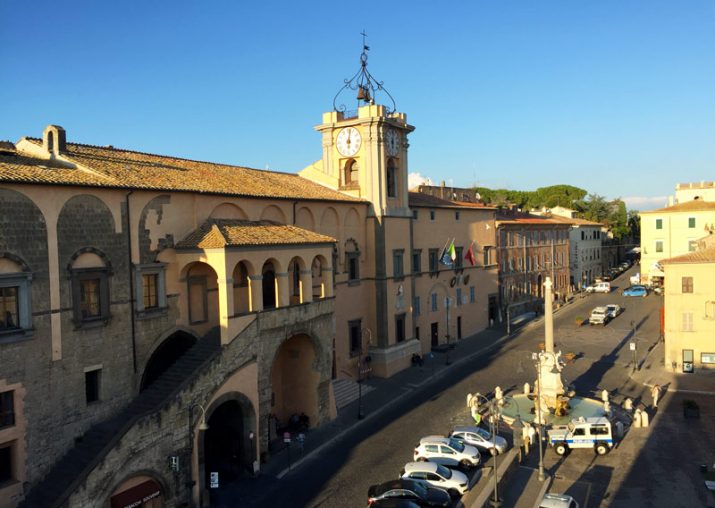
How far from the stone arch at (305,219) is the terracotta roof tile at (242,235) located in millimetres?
3500

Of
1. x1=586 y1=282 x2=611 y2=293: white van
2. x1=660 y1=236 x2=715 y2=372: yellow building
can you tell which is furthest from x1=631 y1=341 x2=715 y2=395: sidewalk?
x1=586 y1=282 x2=611 y2=293: white van

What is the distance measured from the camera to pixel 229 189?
3092cm

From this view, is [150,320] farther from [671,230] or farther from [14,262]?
[671,230]

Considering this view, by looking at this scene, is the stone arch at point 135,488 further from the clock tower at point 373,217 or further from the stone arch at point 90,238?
the clock tower at point 373,217

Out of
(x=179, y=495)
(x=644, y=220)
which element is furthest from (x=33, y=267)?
(x=644, y=220)

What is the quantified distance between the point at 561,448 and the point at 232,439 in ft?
52.3

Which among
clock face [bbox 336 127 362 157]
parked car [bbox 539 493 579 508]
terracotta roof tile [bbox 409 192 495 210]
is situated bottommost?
parked car [bbox 539 493 579 508]

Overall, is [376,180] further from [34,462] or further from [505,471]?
[34,462]

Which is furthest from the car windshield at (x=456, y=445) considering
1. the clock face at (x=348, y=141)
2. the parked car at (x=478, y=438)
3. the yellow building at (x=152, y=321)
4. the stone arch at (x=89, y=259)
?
the clock face at (x=348, y=141)

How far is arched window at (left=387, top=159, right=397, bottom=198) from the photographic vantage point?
45.2 metres

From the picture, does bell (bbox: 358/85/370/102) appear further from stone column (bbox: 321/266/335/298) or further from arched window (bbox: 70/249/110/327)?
arched window (bbox: 70/249/110/327)

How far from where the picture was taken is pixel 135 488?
22.1 meters

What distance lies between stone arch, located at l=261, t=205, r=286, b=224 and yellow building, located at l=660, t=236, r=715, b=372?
27.9 metres

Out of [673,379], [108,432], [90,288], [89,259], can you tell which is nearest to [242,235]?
[89,259]
